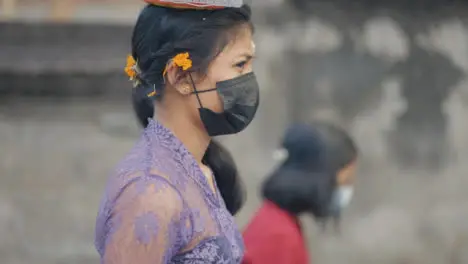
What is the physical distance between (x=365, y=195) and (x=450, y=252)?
0.66 metres

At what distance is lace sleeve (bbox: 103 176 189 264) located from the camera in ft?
6.15

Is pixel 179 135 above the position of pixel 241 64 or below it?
below

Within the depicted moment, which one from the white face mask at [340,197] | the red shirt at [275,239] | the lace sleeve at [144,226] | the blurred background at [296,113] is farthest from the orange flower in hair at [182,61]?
the blurred background at [296,113]

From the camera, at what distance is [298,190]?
329 centimetres

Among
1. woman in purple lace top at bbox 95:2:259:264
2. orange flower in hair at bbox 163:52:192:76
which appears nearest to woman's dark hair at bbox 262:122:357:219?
woman in purple lace top at bbox 95:2:259:264


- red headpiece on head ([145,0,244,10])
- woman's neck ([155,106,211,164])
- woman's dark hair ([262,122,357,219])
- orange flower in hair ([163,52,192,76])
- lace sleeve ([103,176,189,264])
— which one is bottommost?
woman's dark hair ([262,122,357,219])

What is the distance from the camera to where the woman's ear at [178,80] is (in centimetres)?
207

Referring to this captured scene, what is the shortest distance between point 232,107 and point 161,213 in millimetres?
383

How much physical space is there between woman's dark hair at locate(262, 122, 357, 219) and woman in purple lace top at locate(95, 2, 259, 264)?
43.0 inches

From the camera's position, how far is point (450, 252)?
5664mm

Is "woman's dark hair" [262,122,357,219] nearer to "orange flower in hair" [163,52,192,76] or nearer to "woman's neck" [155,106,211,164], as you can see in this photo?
"woman's neck" [155,106,211,164]

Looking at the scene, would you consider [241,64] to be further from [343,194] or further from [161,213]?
[343,194]

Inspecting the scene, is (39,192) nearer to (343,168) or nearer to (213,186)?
(343,168)

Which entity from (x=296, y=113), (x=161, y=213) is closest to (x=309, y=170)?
(x=161, y=213)
